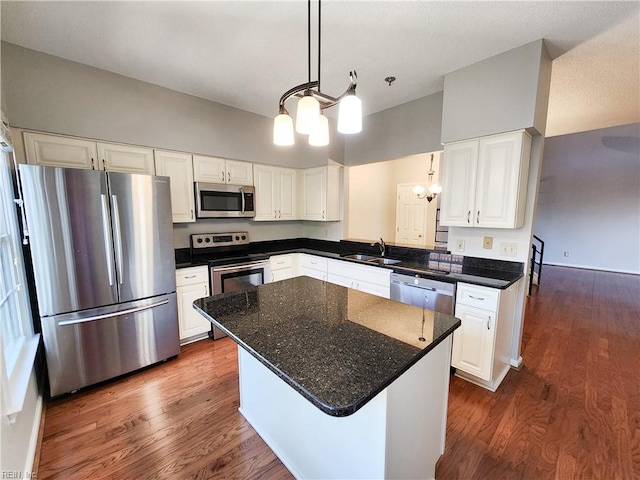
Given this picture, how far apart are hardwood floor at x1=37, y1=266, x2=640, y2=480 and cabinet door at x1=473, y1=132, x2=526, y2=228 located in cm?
142

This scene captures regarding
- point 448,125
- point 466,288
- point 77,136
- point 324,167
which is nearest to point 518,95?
point 448,125

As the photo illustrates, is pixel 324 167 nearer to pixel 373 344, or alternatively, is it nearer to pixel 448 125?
pixel 448 125

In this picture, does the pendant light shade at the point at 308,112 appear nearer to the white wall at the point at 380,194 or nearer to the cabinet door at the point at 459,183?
the cabinet door at the point at 459,183

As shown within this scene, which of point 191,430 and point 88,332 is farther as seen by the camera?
point 88,332

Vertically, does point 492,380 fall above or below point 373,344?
below

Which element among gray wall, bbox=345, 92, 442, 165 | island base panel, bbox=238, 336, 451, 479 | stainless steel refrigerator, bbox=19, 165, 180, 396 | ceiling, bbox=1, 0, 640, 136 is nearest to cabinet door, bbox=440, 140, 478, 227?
gray wall, bbox=345, 92, 442, 165

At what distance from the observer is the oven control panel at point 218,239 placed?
3.20 m

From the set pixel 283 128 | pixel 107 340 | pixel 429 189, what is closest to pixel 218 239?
pixel 107 340

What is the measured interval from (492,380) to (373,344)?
5.57 feet

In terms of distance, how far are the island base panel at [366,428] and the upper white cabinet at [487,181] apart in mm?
1423

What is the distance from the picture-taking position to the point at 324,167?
3.72 meters

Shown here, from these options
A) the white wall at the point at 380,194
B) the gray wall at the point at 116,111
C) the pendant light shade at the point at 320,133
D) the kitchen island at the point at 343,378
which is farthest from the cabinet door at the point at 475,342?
the gray wall at the point at 116,111

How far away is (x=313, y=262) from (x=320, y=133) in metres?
2.48

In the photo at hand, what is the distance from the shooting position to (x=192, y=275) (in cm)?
283
